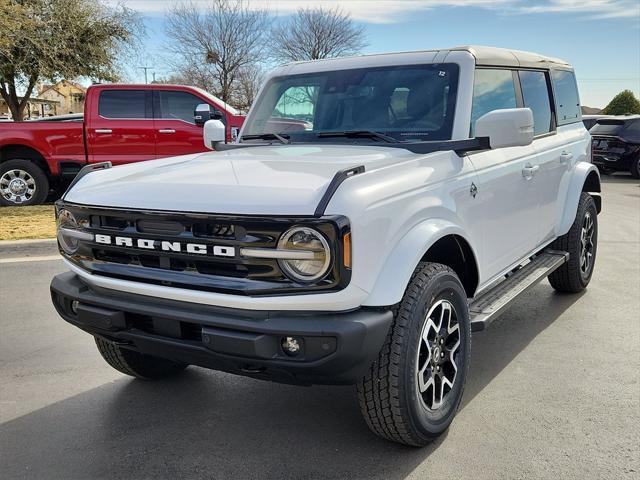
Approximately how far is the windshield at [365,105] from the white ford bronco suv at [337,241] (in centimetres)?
1

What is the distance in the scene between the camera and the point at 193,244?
104 inches

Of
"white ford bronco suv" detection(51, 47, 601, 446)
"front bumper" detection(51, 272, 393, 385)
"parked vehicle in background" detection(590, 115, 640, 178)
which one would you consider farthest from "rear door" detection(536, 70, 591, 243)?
"parked vehicle in background" detection(590, 115, 640, 178)

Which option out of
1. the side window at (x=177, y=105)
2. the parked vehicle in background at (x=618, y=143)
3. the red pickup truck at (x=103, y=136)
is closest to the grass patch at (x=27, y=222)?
the red pickup truck at (x=103, y=136)

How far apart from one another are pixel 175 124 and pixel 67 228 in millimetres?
7722

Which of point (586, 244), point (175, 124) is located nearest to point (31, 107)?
point (175, 124)

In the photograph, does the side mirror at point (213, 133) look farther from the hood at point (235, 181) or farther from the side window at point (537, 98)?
the side window at point (537, 98)

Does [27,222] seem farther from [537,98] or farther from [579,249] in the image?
[579,249]

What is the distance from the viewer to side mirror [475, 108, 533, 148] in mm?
3232

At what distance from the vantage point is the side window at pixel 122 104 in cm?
1048

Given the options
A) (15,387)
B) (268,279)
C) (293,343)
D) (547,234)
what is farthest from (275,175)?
(547,234)

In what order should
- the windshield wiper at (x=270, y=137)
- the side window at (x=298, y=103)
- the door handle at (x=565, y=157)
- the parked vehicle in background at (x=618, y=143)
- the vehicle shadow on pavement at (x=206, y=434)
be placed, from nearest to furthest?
1. the vehicle shadow on pavement at (x=206, y=434)
2. the windshield wiper at (x=270, y=137)
3. the side window at (x=298, y=103)
4. the door handle at (x=565, y=157)
5. the parked vehicle in background at (x=618, y=143)

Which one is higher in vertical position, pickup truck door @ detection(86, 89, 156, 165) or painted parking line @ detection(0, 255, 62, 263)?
pickup truck door @ detection(86, 89, 156, 165)

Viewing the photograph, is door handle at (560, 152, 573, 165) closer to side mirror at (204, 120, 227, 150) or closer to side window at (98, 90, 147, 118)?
side mirror at (204, 120, 227, 150)

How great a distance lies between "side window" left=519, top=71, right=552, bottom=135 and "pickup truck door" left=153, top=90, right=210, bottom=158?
6741 millimetres
